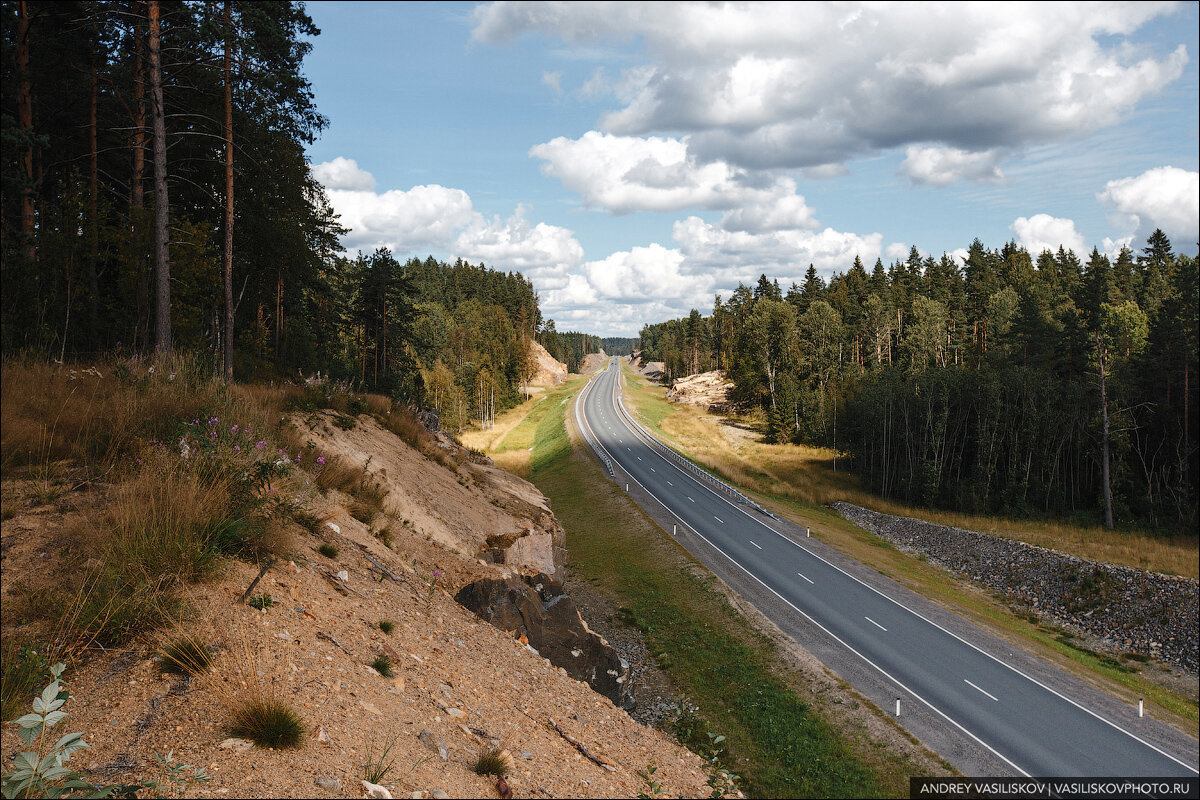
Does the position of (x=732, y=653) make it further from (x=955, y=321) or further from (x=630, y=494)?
(x=955, y=321)

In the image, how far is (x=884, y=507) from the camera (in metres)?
53.3

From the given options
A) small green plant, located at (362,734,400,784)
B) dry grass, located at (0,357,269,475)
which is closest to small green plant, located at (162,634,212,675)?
small green plant, located at (362,734,400,784)

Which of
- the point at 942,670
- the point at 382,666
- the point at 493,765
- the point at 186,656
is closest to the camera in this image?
the point at 186,656

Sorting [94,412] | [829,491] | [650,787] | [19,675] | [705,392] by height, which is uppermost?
[94,412]

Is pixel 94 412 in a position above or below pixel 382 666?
above

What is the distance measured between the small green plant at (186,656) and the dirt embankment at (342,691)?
9 centimetres

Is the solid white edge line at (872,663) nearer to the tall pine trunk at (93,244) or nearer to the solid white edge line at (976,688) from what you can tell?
the solid white edge line at (976,688)

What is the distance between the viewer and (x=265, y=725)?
4.51 m

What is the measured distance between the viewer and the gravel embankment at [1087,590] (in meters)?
26.3

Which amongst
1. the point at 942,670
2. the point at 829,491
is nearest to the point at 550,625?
the point at 942,670

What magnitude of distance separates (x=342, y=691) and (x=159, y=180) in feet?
47.1

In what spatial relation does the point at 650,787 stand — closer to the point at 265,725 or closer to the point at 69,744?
the point at 265,725

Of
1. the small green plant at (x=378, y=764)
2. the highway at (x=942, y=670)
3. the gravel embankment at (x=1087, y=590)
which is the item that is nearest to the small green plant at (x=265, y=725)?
the small green plant at (x=378, y=764)

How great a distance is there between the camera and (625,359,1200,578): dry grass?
117ft
